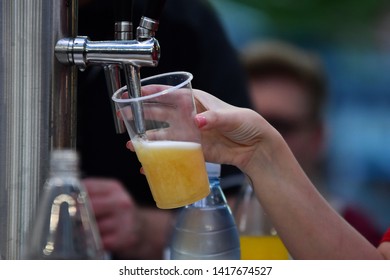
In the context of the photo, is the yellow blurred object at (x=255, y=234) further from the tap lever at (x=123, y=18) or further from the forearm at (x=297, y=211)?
the tap lever at (x=123, y=18)

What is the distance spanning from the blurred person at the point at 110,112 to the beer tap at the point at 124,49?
1.57 feet

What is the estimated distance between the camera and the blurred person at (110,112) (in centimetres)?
135

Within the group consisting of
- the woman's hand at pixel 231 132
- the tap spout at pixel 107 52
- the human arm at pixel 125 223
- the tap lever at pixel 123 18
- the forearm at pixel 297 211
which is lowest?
the human arm at pixel 125 223

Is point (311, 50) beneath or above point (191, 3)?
beneath

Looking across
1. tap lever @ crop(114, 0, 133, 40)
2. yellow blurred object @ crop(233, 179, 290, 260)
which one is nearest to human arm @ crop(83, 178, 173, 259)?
yellow blurred object @ crop(233, 179, 290, 260)

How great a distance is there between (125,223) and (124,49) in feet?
2.08

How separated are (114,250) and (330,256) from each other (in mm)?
485

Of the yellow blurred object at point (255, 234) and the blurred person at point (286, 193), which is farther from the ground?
the blurred person at point (286, 193)

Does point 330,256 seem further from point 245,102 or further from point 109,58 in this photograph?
point 245,102

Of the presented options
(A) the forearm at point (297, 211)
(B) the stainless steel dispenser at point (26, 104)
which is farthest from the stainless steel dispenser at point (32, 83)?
(A) the forearm at point (297, 211)

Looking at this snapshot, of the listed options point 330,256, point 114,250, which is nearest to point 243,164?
point 330,256

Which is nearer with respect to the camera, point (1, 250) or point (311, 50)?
point (1, 250)

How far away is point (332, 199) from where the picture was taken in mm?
1697

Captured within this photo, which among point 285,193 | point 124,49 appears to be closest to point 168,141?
point 124,49
